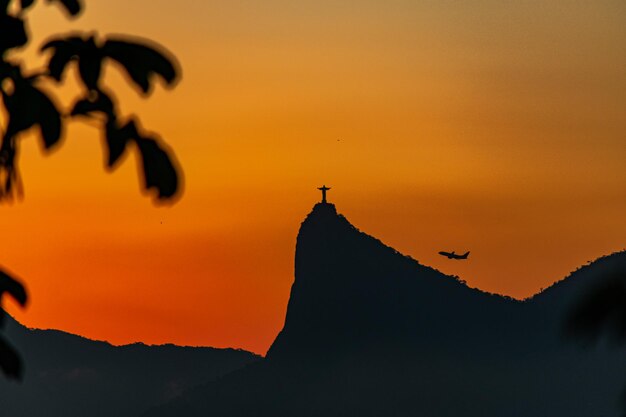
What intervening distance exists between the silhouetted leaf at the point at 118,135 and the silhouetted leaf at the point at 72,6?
0.58m

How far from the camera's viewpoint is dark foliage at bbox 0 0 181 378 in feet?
35.7

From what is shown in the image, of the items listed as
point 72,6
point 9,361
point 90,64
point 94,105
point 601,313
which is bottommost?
point 9,361

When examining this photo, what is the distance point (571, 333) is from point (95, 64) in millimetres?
2964

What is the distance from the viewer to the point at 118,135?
11023 mm

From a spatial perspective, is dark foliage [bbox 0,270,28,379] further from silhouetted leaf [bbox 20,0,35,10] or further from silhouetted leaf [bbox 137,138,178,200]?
silhouetted leaf [bbox 20,0,35,10]

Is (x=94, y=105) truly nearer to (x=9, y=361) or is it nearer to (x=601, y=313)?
Answer: (x=9, y=361)

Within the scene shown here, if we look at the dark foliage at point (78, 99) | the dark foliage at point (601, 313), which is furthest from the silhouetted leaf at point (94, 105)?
the dark foliage at point (601, 313)

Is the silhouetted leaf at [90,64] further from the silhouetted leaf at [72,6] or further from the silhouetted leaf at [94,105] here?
the silhouetted leaf at [72,6]

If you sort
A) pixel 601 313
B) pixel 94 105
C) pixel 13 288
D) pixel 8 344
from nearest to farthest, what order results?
pixel 8 344
pixel 13 288
pixel 94 105
pixel 601 313

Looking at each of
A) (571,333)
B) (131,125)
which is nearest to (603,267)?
(571,333)

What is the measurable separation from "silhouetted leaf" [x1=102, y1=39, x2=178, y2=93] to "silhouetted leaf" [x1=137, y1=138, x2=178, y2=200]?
0.32 meters

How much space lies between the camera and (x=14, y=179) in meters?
11.1

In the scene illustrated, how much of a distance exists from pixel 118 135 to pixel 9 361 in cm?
125

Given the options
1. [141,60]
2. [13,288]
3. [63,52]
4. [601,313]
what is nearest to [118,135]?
[141,60]
